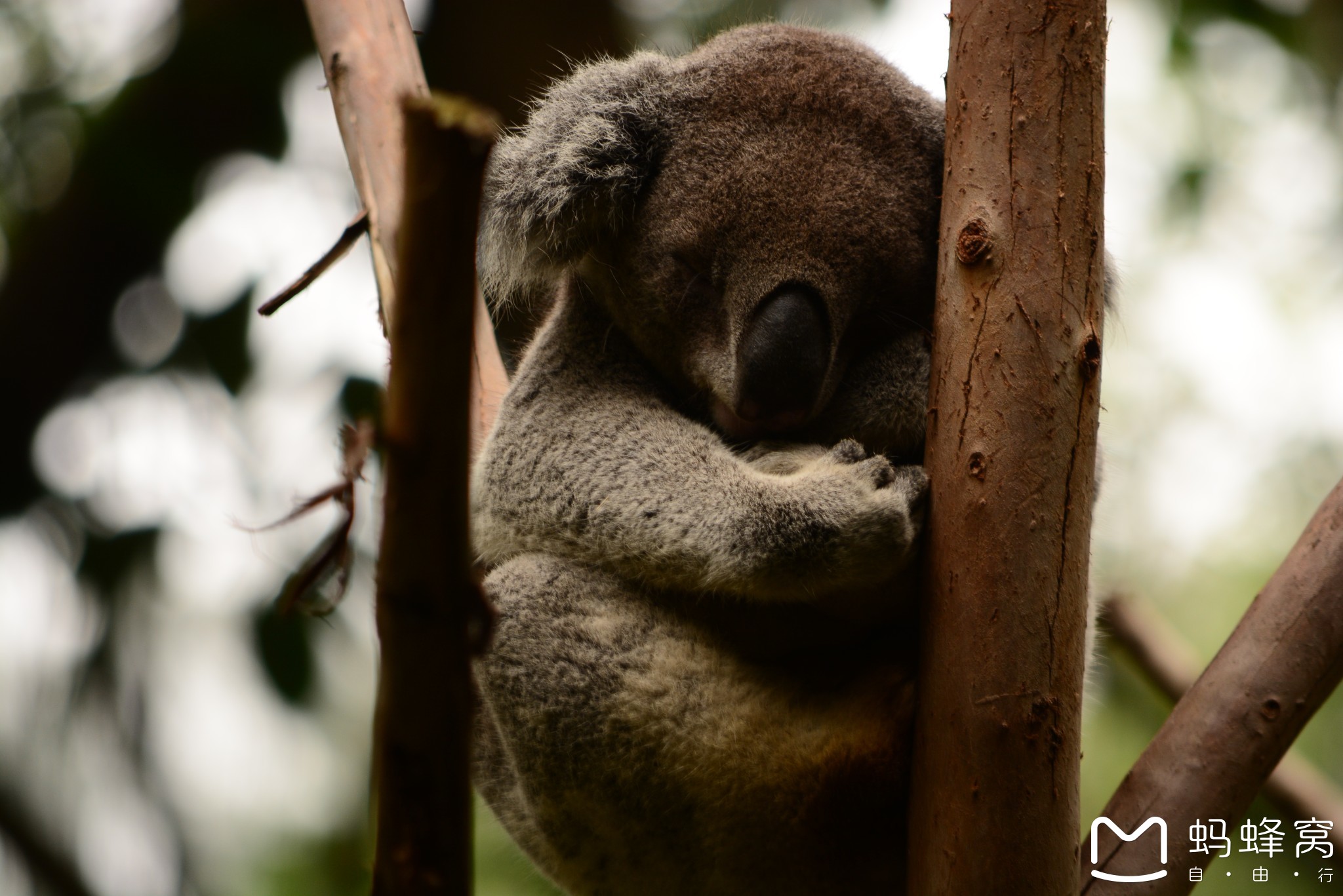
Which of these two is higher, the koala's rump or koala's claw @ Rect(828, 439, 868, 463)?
koala's claw @ Rect(828, 439, 868, 463)

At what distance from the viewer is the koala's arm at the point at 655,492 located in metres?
1.82

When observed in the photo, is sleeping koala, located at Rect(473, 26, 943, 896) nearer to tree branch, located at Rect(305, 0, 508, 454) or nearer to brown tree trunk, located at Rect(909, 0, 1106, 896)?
brown tree trunk, located at Rect(909, 0, 1106, 896)

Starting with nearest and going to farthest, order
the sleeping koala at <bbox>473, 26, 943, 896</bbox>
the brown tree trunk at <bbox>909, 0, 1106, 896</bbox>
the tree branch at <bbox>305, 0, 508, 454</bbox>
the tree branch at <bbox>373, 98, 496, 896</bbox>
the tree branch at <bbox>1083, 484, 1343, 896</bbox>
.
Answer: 1. the tree branch at <bbox>373, 98, 496, 896</bbox>
2. the brown tree trunk at <bbox>909, 0, 1106, 896</bbox>
3. the sleeping koala at <bbox>473, 26, 943, 896</bbox>
4. the tree branch at <bbox>1083, 484, 1343, 896</bbox>
5. the tree branch at <bbox>305, 0, 508, 454</bbox>

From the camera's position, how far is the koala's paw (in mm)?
1757

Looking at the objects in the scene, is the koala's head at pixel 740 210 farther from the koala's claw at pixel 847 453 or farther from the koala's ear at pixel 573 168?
the koala's claw at pixel 847 453

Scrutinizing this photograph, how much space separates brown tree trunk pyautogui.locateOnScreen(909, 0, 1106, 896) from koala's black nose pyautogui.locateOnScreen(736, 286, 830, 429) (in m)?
0.28

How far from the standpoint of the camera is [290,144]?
4.36 meters

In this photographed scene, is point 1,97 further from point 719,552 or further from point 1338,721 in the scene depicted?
point 1338,721

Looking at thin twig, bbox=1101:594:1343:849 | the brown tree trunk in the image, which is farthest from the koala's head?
thin twig, bbox=1101:594:1343:849

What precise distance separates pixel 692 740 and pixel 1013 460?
2.43 ft

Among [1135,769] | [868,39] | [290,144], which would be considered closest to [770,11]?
[290,144]

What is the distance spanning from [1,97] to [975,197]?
4.33 meters

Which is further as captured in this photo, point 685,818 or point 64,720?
point 64,720

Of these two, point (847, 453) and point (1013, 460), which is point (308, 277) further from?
point (1013, 460)
